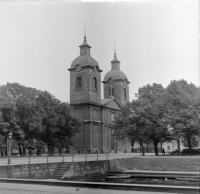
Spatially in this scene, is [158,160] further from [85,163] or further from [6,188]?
[6,188]

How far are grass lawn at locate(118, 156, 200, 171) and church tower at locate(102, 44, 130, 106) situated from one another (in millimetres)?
43987

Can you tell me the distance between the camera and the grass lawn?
29020 mm

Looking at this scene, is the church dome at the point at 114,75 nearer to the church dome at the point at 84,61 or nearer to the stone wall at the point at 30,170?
the church dome at the point at 84,61

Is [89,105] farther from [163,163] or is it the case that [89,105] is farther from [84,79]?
[163,163]

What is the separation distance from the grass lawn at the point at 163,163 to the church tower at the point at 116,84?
1732 inches

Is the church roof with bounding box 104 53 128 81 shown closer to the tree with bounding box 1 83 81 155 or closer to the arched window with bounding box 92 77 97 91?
the arched window with bounding box 92 77 97 91

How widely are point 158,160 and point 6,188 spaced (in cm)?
2143

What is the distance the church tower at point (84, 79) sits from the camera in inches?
2486

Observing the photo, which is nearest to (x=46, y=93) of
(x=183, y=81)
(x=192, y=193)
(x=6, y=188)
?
(x=183, y=81)

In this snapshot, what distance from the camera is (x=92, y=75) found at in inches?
2527

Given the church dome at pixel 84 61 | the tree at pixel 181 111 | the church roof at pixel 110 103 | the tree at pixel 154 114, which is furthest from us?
Answer: the church roof at pixel 110 103

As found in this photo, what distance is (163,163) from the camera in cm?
3083

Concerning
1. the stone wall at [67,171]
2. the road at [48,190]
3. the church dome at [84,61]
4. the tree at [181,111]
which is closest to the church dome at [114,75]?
the church dome at [84,61]

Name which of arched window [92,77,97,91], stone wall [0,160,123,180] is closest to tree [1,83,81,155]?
arched window [92,77,97,91]
